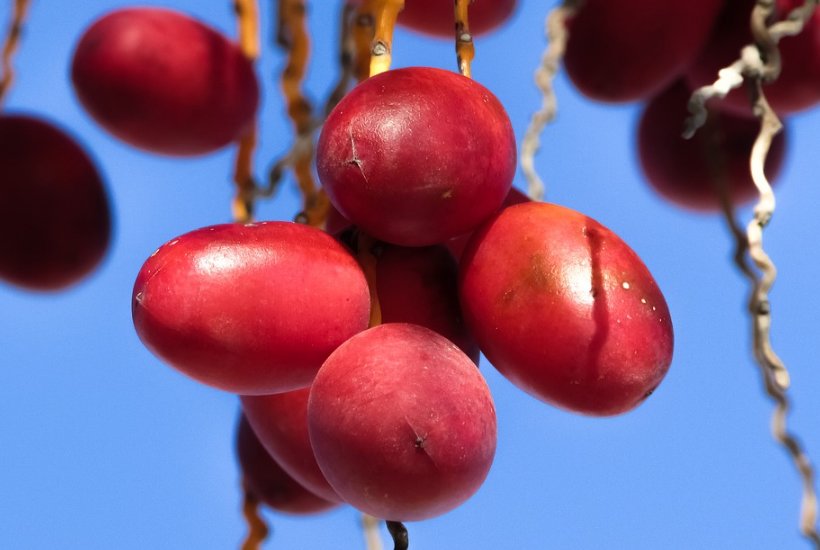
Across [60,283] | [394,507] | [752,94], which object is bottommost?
[60,283]

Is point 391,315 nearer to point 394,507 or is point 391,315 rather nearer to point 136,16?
point 394,507

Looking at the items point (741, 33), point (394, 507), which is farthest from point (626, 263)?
point (741, 33)

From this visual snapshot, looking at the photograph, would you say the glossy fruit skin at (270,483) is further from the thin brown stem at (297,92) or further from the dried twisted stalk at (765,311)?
the dried twisted stalk at (765,311)

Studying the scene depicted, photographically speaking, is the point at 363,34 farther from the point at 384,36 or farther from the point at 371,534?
the point at 371,534

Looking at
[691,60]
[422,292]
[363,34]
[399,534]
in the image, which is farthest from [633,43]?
[399,534]

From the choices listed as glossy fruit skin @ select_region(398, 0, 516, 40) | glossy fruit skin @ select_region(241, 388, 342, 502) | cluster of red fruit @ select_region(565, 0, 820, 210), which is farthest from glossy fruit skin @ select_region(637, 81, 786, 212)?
glossy fruit skin @ select_region(241, 388, 342, 502)

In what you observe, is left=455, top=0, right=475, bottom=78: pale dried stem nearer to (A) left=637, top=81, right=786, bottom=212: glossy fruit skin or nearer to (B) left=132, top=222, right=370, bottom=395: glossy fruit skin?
(B) left=132, top=222, right=370, bottom=395: glossy fruit skin

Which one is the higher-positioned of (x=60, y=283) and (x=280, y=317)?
(x=280, y=317)

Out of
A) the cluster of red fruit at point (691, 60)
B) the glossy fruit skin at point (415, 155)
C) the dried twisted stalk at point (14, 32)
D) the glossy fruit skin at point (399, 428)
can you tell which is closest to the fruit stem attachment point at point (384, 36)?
the glossy fruit skin at point (415, 155)
